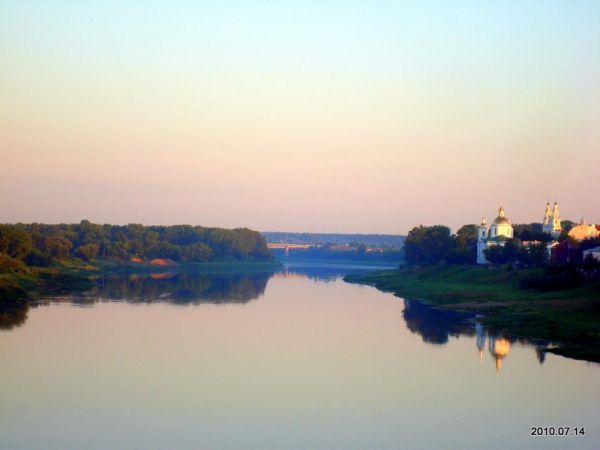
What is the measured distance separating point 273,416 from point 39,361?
36.4 feet

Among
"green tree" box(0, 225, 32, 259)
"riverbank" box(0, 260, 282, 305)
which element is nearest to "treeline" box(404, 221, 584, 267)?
"riverbank" box(0, 260, 282, 305)

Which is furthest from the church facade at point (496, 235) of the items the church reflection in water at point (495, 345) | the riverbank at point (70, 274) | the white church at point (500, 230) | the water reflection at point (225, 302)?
the church reflection in water at point (495, 345)

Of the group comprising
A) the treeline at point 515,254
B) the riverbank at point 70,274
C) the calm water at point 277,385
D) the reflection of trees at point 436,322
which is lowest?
the calm water at point 277,385

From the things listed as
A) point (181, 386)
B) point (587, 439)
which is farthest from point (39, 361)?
point (587, 439)

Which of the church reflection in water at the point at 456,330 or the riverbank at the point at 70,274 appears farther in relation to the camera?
the riverbank at the point at 70,274

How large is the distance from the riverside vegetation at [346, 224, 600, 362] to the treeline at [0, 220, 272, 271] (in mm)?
30562

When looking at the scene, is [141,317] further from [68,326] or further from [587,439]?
[587,439]

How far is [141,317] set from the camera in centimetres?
4766

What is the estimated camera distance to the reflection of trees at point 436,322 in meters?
41.0

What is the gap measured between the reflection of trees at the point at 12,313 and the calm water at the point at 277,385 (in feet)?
0.58

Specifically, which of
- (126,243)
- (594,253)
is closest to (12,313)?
(594,253)

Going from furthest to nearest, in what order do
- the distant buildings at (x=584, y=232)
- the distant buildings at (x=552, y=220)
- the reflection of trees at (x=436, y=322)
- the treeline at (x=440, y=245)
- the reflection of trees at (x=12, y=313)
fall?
the distant buildings at (x=552, y=220)
the treeline at (x=440, y=245)
the distant buildings at (x=584, y=232)
the reflection of trees at (x=12, y=313)
the reflection of trees at (x=436, y=322)

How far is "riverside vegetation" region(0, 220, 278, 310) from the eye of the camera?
6881 cm

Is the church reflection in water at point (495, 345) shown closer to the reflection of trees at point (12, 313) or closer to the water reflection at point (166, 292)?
the reflection of trees at point (12, 313)
